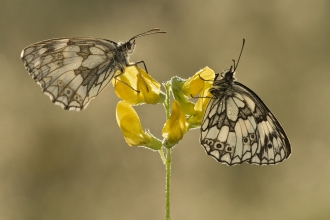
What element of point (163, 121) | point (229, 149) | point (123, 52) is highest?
point (163, 121)

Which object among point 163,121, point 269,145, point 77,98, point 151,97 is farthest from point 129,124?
point 163,121

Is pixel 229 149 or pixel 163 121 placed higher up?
pixel 163 121

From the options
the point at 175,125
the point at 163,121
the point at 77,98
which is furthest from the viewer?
the point at 163,121

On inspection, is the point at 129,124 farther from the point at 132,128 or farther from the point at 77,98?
the point at 77,98

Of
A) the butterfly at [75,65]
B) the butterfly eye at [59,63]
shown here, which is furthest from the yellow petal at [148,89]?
the butterfly eye at [59,63]

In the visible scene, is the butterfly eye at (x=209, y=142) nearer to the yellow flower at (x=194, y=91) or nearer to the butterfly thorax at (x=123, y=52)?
the yellow flower at (x=194, y=91)

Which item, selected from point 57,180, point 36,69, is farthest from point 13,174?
point 36,69
